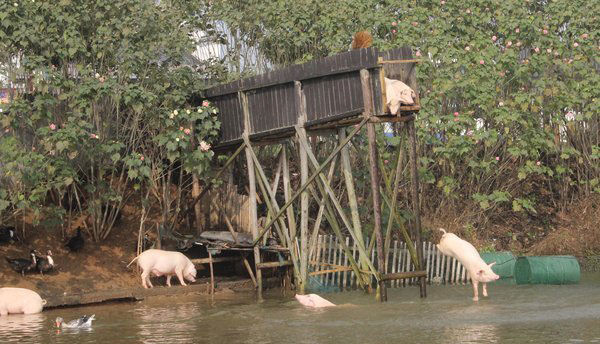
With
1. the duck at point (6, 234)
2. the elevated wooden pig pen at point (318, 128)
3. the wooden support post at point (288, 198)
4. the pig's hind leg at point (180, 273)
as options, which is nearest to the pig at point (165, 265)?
the pig's hind leg at point (180, 273)

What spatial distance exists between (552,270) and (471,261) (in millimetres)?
2397

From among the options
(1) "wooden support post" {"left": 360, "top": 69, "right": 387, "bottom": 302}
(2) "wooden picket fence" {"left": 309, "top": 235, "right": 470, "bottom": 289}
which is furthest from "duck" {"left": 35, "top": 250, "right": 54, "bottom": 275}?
(1) "wooden support post" {"left": 360, "top": 69, "right": 387, "bottom": 302}

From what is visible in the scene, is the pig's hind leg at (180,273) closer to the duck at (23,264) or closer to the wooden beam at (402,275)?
the duck at (23,264)

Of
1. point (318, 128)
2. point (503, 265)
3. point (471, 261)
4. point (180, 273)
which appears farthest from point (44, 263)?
point (503, 265)

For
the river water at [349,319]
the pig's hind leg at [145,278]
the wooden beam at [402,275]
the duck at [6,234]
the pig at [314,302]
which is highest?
the duck at [6,234]

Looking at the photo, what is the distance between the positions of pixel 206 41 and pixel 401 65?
23.8ft

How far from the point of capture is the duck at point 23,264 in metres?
19.8

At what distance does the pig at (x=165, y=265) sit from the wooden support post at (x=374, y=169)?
403 centimetres

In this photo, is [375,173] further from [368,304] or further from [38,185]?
[38,185]

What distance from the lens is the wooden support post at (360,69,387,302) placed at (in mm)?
18531

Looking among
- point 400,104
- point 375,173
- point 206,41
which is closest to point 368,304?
point 375,173

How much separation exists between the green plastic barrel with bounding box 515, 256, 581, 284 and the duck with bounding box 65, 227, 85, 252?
8.42 meters

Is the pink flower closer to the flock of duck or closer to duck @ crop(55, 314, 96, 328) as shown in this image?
the flock of duck

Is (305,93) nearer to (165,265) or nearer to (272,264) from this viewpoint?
(272,264)
